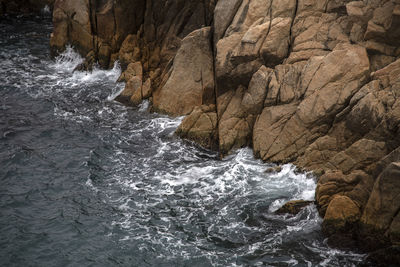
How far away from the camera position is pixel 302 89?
1053 inches

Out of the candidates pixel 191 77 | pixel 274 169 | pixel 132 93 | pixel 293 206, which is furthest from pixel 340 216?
pixel 132 93

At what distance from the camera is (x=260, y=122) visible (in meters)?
27.7

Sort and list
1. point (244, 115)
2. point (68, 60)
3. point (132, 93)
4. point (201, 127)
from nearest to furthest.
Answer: point (244, 115), point (201, 127), point (132, 93), point (68, 60)

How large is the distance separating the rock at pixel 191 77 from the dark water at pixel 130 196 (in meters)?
1.46

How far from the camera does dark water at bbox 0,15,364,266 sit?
21.5 m

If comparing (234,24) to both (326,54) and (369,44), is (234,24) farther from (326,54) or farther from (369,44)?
(369,44)

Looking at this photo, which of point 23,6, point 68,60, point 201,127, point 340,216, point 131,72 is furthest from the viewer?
point 23,6

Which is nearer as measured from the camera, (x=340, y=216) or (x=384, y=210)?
(x=384, y=210)

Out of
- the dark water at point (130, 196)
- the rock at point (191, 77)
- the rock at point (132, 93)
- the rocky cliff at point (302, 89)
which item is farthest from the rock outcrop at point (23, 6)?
the rock at point (191, 77)

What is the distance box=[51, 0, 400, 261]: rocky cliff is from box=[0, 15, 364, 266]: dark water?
1187mm

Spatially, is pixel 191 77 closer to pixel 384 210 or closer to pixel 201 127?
pixel 201 127

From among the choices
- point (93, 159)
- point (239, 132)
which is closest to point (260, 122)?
point (239, 132)

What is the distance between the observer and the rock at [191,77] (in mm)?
31781

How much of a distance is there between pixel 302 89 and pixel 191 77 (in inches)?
322
